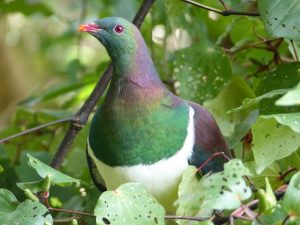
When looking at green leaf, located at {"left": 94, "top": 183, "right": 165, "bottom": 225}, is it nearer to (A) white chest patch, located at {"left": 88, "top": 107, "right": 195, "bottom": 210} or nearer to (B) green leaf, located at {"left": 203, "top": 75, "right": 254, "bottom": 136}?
(A) white chest patch, located at {"left": 88, "top": 107, "right": 195, "bottom": 210}

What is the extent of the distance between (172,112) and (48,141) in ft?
2.90

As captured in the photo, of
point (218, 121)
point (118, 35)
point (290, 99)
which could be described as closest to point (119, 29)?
point (118, 35)

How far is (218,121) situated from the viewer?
210cm

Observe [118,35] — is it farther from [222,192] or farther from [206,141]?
[222,192]

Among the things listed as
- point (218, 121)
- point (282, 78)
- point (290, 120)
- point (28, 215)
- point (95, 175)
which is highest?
point (290, 120)

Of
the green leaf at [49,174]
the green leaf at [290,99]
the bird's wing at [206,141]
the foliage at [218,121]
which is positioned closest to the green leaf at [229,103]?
the foliage at [218,121]

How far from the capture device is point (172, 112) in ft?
5.88

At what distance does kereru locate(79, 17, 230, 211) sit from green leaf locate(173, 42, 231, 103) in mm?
253

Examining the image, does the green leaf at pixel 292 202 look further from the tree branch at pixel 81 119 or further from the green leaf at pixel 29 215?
the tree branch at pixel 81 119

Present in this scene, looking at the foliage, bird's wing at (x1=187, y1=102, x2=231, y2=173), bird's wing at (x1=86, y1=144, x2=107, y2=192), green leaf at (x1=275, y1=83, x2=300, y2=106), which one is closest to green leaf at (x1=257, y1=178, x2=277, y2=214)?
the foliage

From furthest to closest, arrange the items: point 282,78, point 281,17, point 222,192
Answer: point 282,78
point 281,17
point 222,192

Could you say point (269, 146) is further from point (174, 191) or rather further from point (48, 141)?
point (48, 141)

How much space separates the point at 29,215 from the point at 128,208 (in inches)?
7.3

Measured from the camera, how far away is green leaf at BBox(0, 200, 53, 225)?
1484 millimetres
